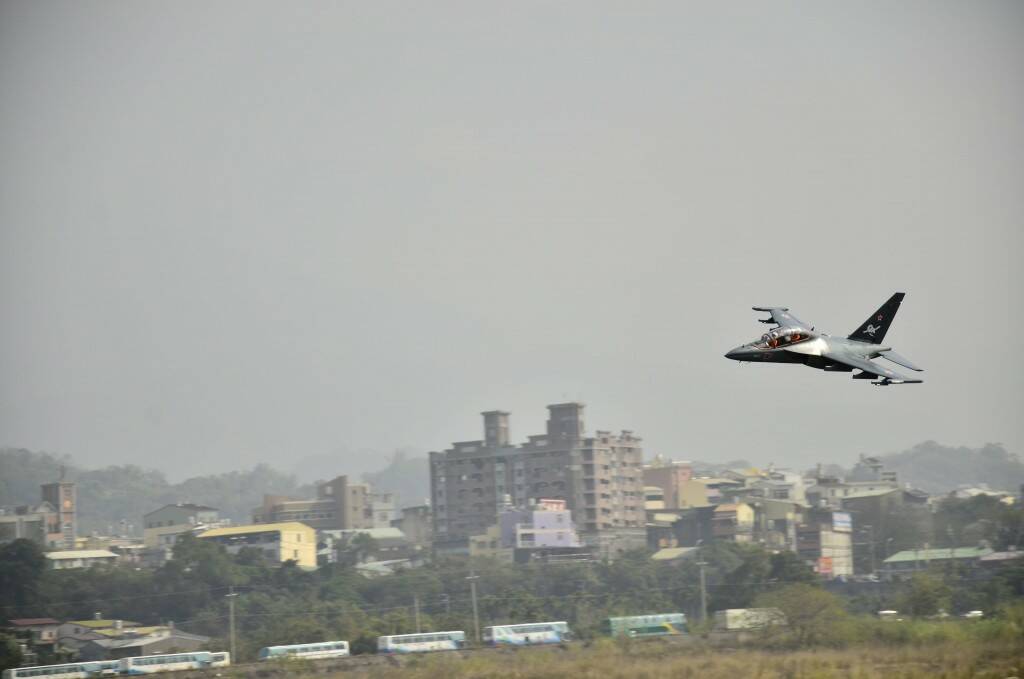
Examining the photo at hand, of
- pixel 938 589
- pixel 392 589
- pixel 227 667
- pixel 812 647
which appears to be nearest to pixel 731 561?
pixel 392 589

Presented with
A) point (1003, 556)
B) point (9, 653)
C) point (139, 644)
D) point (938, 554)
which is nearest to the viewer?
point (9, 653)

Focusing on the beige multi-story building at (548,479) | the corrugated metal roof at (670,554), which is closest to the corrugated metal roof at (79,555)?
the beige multi-story building at (548,479)

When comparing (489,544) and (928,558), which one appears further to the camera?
(489,544)

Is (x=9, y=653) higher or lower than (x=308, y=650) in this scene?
higher

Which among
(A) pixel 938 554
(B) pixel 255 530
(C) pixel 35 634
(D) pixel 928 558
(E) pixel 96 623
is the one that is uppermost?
(B) pixel 255 530

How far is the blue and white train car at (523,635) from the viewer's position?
89062 millimetres

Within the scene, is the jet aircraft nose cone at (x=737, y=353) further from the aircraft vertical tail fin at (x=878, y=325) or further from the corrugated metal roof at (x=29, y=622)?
the corrugated metal roof at (x=29, y=622)

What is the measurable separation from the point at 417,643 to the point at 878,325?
149ft

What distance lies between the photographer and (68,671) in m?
82.8

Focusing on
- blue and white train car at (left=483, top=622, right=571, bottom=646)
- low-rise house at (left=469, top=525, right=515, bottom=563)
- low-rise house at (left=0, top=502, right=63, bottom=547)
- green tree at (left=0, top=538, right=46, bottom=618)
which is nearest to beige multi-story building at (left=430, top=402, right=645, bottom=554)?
low-rise house at (left=469, top=525, right=515, bottom=563)

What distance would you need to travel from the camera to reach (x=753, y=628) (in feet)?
266

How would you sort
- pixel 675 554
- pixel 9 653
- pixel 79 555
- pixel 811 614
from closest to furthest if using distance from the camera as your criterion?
pixel 811 614 → pixel 9 653 → pixel 675 554 → pixel 79 555

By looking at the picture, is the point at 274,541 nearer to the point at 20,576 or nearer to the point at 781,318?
the point at 20,576

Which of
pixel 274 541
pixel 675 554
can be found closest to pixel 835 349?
pixel 675 554
